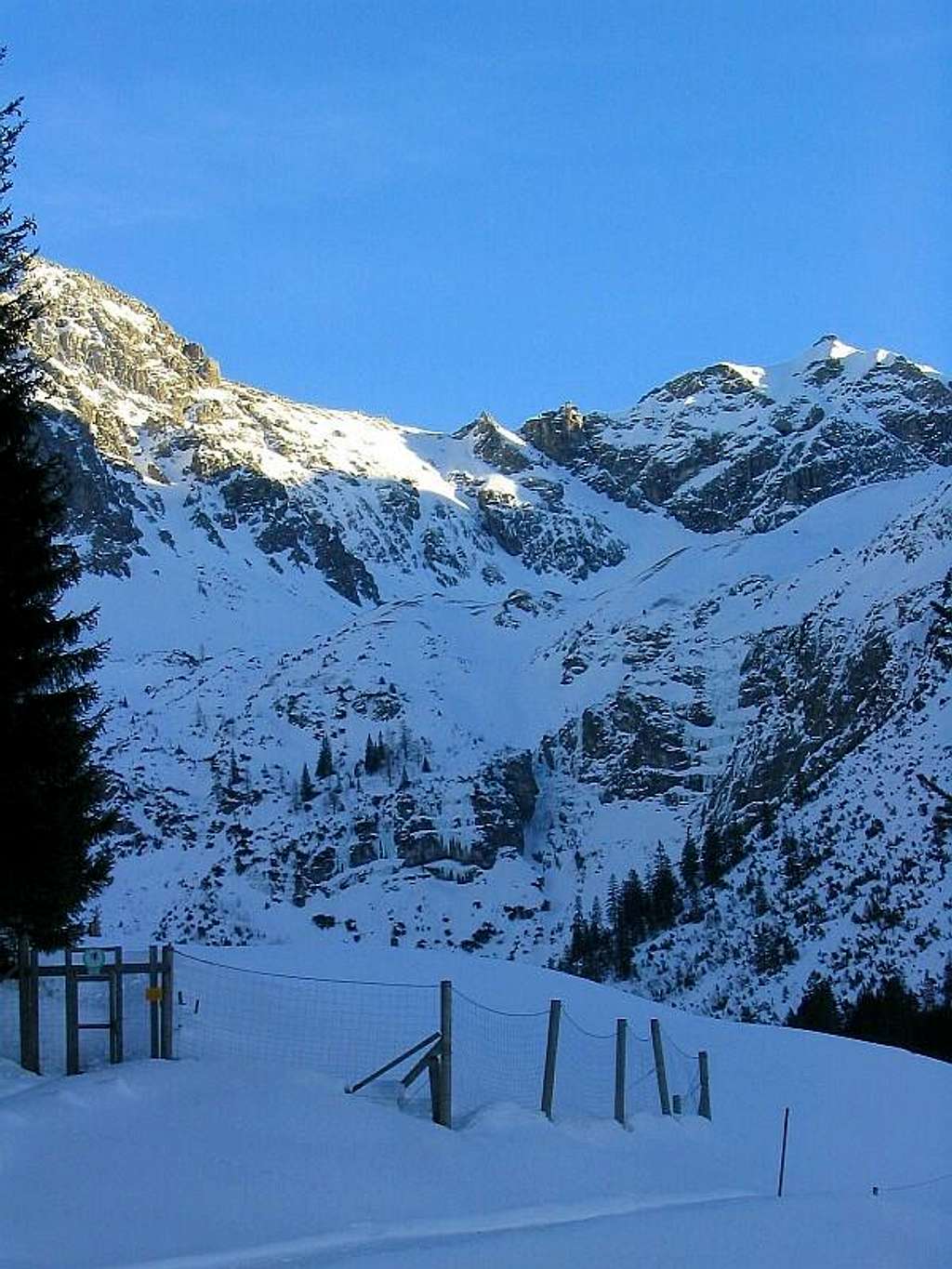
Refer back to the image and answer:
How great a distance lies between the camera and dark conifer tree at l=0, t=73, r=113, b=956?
50.5ft

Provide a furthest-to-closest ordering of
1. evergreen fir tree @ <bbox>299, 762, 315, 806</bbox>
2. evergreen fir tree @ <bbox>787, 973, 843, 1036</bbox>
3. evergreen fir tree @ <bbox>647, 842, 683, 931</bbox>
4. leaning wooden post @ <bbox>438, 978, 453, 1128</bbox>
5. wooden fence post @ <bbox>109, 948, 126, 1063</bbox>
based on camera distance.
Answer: evergreen fir tree @ <bbox>299, 762, 315, 806</bbox>, evergreen fir tree @ <bbox>647, 842, 683, 931</bbox>, evergreen fir tree @ <bbox>787, 973, 843, 1036</bbox>, wooden fence post @ <bbox>109, 948, 126, 1063</bbox>, leaning wooden post @ <bbox>438, 978, 453, 1128</bbox>

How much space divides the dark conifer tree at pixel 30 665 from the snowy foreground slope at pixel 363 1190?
112 inches

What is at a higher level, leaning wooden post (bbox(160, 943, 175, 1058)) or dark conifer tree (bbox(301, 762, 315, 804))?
leaning wooden post (bbox(160, 943, 175, 1058))

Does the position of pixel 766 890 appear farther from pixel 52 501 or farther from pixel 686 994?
pixel 52 501

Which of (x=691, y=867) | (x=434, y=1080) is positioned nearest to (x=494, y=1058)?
(x=434, y=1080)

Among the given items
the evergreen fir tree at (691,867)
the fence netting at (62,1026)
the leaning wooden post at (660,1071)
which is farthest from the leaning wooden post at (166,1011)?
the evergreen fir tree at (691,867)

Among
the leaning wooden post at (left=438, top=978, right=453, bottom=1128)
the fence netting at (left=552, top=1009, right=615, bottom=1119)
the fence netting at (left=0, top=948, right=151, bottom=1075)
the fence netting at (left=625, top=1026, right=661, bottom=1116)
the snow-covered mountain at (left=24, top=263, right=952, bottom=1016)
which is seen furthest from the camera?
the snow-covered mountain at (left=24, top=263, right=952, bottom=1016)

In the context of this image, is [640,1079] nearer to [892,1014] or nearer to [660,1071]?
[660,1071]

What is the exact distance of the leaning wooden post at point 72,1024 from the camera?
45.6 ft

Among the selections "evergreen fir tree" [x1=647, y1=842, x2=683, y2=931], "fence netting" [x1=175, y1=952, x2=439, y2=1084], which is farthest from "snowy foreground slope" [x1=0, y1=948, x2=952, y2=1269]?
"evergreen fir tree" [x1=647, y1=842, x2=683, y2=931]

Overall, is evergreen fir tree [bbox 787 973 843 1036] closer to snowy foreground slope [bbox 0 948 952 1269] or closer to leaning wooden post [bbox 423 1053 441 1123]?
snowy foreground slope [bbox 0 948 952 1269]

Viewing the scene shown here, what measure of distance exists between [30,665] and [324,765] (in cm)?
14777

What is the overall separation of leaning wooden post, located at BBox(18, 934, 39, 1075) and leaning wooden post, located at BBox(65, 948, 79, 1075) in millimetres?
290

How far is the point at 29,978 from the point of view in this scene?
1379 centimetres
